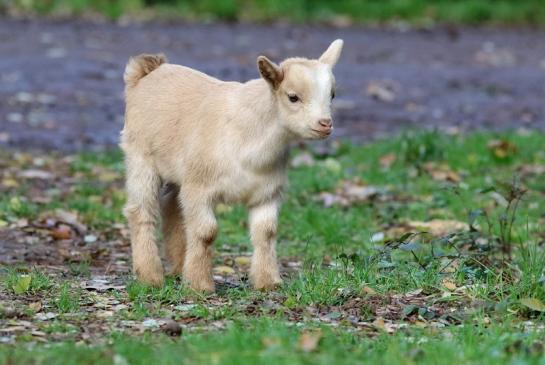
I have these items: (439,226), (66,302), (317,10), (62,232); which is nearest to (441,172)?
(439,226)

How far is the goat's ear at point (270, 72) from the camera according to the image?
244 inches

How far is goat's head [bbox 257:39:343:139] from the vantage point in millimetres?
6152

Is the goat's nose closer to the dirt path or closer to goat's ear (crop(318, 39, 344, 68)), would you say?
goat's ear (crop(318, 39, 344, 68))

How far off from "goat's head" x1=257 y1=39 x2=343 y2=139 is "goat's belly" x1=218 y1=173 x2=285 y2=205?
38 centimetres

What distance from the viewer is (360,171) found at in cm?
1072

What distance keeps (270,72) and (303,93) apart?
22 centimetres

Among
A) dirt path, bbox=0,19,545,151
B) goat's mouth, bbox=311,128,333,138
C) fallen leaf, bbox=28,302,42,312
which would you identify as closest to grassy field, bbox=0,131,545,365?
fallen leaf, bbox=28,302,42,312

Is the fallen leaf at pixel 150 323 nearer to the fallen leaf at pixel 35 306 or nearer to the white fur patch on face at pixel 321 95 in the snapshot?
the fallen leaf at pixel 35 306

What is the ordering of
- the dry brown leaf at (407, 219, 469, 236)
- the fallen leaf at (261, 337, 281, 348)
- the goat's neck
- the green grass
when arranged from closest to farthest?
1. the green grass
2. the fallen leaf at (261, 337, 281, 348)
3. the goat's neck
4. the dry brown leaf at (407, 219, 469, 236)

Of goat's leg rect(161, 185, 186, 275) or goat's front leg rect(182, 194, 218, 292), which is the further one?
goat's leg rect(161, 185, 186, 275)

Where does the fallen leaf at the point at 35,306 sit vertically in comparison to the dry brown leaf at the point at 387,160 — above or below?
above

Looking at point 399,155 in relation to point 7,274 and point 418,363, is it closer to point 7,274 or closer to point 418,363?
point 7,274

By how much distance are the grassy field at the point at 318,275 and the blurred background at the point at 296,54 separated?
7.23 ft

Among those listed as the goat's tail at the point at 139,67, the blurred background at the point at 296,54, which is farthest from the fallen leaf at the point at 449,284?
the blurred background at the point at 296,54
